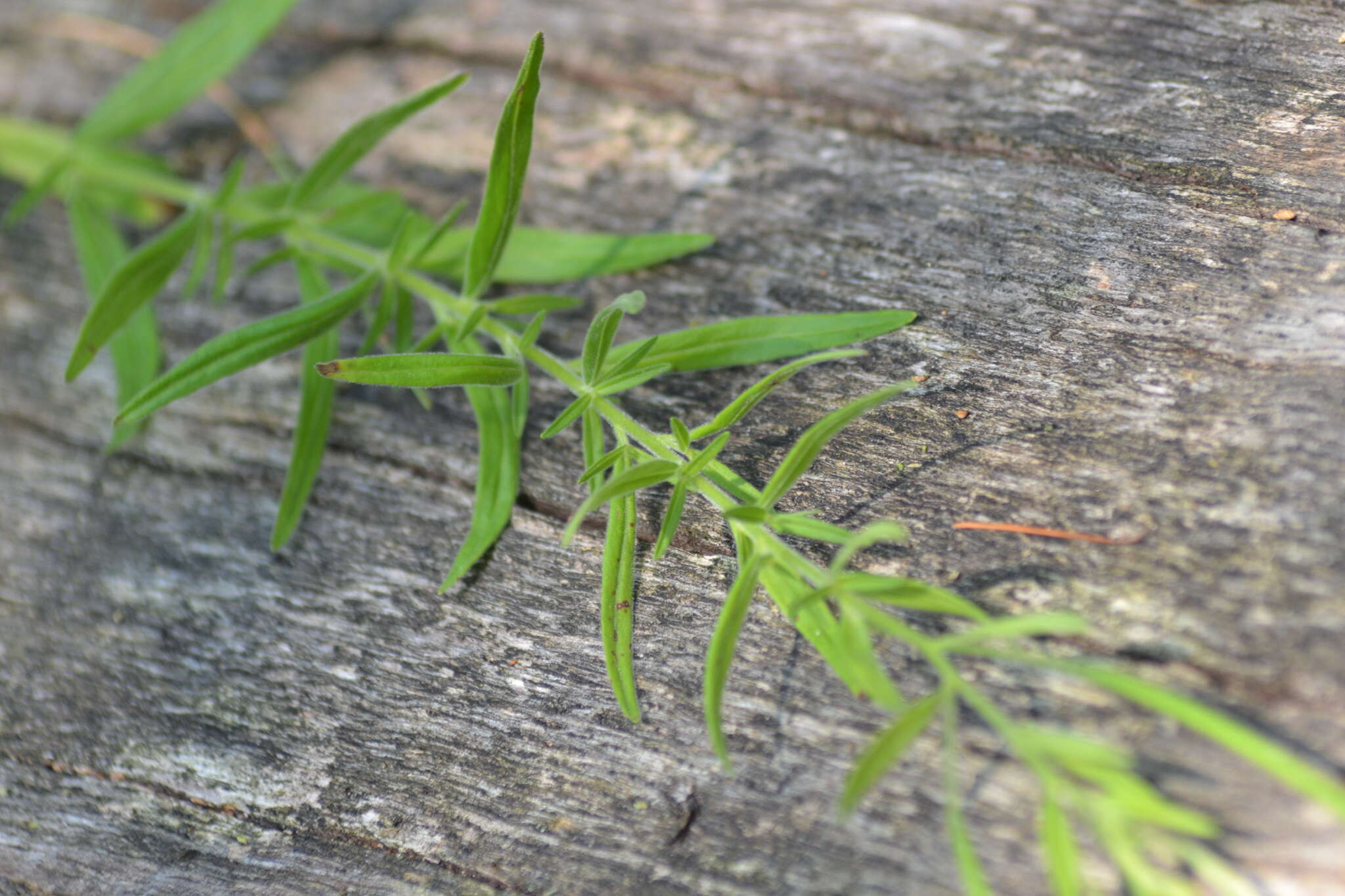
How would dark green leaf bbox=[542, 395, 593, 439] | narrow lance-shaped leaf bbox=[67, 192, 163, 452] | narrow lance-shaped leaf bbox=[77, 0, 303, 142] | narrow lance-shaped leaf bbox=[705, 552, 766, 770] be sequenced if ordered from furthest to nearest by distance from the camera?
narrow lance-shaped leaf bbox=[77, 0, 303, 142]
narrow lance-shaped leaf bbox=[67, 192, 163, 452]
dark green leaf bbox=[542, 395, 593, 439]
narrow lance-shaped leaf bbox=[705, 552, 766, 770]

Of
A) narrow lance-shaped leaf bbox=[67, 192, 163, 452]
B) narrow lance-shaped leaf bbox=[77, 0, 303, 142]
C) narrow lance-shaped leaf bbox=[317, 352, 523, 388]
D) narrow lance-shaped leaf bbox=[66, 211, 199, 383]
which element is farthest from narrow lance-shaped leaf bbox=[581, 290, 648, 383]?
narrow lance-shaped leaf bbox=[77, 0, 303, 142]

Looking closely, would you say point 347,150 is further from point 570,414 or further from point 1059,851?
point 1059,851

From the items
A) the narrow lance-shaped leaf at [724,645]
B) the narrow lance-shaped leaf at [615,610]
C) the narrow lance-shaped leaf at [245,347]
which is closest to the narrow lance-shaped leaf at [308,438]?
the narrow lance-shaped leaf at [245,347]

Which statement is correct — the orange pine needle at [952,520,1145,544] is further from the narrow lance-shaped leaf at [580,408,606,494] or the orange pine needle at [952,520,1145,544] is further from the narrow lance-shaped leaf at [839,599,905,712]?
the narrow lance-shaped leaf at [580,408,606,494]

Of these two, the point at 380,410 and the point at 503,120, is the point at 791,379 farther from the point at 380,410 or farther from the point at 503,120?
the point at 380,410

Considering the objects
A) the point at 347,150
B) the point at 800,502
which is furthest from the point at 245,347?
the point at 800,502

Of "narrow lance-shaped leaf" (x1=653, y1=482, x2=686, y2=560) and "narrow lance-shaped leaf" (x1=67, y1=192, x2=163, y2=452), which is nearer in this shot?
"narrow lance-shaped leaf" (x1=653, y1=482, x2=686, y2=560)

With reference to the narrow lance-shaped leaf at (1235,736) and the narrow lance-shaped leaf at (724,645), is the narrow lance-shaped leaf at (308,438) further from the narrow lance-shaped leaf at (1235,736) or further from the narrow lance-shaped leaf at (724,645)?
the narrow lance-shaped leaf at (1235,736)
